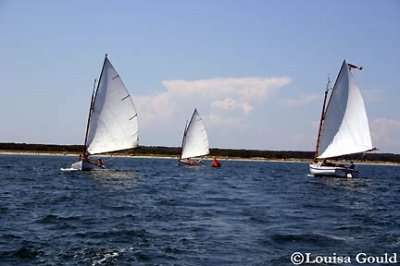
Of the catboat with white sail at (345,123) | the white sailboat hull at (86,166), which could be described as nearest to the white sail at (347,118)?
the catboat with white sail at (345,123)

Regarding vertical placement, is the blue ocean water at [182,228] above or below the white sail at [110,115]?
below

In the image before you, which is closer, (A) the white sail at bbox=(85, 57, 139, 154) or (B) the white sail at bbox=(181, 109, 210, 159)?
(A) the white sail at bbox=(85, 57, 139, 154)

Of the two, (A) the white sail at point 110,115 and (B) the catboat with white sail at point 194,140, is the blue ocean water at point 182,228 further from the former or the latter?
(B) the catboat with white sail at point 194,140

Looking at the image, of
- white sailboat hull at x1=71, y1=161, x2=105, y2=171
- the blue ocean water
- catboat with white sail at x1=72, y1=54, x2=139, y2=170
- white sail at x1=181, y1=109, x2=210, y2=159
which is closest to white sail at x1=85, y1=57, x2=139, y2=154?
catboat with white sail at x1=72, y1=54, x2=139, y2=170

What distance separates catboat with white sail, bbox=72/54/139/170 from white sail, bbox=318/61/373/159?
26.1m

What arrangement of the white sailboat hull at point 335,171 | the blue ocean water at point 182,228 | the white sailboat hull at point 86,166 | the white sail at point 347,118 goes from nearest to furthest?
the blue ocean water at point 182,228
the white sailboat hull at point 86,166
the white sail at point 347,118
the white sailboat hull at point 335,171

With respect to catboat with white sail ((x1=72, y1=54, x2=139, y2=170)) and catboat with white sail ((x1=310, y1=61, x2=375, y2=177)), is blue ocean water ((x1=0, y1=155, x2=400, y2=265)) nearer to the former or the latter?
catboat with white sail ((x1=72, y1=54, x2=139, y2=170))
